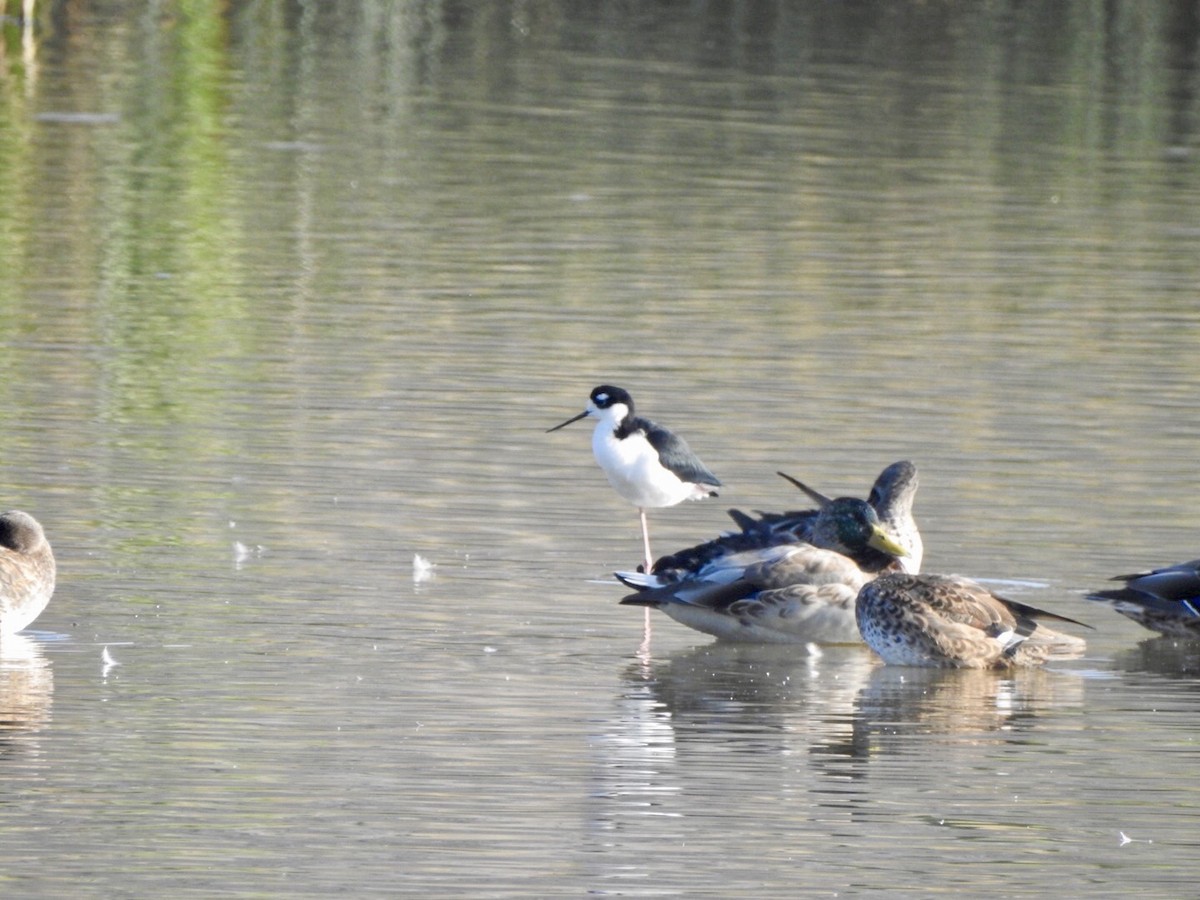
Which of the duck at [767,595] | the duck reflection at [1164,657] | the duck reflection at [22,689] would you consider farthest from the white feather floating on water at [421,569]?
the duck reflection at [1164,657]

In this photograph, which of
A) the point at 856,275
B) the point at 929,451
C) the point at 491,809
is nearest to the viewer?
the point at 491,809

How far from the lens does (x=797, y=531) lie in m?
11.0

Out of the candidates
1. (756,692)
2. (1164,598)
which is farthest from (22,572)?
(1164,598)

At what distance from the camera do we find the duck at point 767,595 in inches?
400

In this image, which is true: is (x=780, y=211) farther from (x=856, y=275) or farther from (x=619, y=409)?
(x=619, y=409)

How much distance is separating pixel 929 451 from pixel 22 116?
17693 millimetres

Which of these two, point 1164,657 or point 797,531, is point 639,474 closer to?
point 797,531

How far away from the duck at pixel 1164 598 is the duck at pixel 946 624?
0.41 meters

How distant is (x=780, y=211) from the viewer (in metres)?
22.9

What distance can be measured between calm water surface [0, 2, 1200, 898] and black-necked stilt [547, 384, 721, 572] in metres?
0.27

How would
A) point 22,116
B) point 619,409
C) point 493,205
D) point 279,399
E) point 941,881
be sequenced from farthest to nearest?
point 22,116 → point 493,205 → point 279,399 → point 619,409 → point 941,881

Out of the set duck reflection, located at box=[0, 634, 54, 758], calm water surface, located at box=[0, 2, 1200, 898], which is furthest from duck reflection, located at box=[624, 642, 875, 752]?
duck reflection, located at box=[0, 634, 54, 758]

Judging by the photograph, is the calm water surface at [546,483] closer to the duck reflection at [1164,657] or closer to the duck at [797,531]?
the duck reflection at [1164,657]

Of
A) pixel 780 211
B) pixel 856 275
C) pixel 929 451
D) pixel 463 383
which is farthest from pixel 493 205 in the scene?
pixel 929 451
